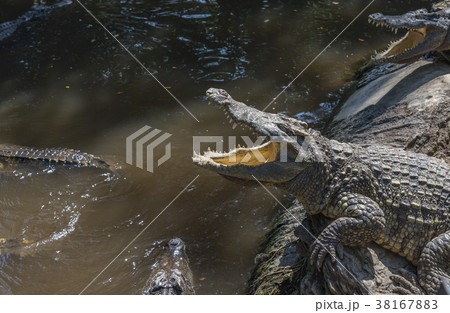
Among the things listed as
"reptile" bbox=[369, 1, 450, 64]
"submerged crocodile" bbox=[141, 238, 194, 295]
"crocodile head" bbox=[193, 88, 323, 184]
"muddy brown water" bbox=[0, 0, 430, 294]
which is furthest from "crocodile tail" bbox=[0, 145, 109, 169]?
"reptile" bbox=[369, 1, 450, 64]

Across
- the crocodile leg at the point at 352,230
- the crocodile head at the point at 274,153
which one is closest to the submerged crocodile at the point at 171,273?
the crocodile head at the point at 274,153

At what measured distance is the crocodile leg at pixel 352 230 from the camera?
9.79ft

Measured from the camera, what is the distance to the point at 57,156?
5656 mm

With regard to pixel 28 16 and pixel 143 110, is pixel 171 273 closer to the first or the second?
pixel 143 110

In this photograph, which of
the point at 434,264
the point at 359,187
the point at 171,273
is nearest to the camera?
the point at 434,264

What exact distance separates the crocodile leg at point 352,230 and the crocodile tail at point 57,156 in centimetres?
348

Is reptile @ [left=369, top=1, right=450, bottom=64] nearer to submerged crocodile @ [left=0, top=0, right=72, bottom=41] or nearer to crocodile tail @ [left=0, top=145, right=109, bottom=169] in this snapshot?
crocodile tail @ [left=0, top=145, right=109, bottom=169]

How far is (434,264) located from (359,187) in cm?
72

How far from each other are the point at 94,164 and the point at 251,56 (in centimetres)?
380

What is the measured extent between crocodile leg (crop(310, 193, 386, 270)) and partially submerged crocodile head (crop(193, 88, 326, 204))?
0.46m

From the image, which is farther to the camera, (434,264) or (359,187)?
(359,187)

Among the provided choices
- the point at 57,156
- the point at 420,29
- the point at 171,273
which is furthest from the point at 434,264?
the point at 57,156

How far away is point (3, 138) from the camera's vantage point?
6320mm

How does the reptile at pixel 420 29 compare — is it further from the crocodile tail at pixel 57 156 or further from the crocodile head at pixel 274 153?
the crocodile tail at pixel 57 156
